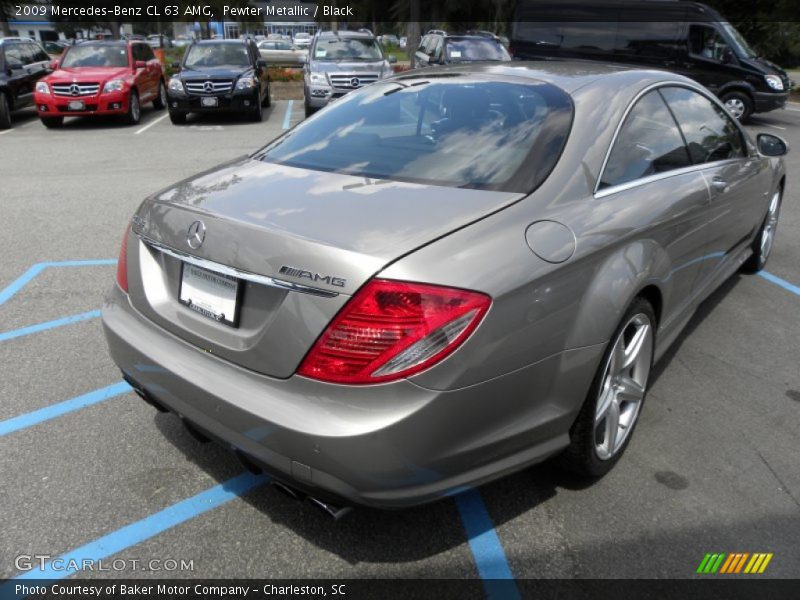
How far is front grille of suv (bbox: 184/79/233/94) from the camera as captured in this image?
44.1 feet

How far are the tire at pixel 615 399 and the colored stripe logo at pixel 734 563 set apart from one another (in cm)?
50

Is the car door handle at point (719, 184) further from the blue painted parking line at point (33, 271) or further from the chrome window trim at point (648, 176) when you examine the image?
the blue painted parking line at point (33, 271)

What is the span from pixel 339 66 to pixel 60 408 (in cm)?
1188

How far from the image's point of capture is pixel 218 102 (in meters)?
13.5

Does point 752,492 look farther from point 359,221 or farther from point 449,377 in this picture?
point 359,221

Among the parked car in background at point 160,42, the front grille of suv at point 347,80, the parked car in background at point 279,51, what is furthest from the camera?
the parked car in background at point 160,42

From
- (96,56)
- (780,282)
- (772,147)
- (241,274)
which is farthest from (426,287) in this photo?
(96,56)

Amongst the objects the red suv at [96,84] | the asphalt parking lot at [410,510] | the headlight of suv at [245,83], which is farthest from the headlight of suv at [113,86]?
the asphalt parking lot at [410,510]

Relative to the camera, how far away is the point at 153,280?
8.16ft

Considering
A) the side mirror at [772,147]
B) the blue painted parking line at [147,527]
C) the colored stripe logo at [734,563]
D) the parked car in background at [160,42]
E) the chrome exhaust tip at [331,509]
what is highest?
the side mirror at [772,147]

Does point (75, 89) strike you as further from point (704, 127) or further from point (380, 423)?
point (380, 423)

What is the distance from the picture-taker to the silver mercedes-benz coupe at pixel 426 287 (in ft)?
6.30

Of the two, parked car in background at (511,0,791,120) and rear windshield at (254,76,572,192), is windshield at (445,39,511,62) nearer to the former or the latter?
parked car in background at (511,0,791,120)

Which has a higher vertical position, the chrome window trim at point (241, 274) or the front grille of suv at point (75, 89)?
the chrome window trim at point (241, 274)
